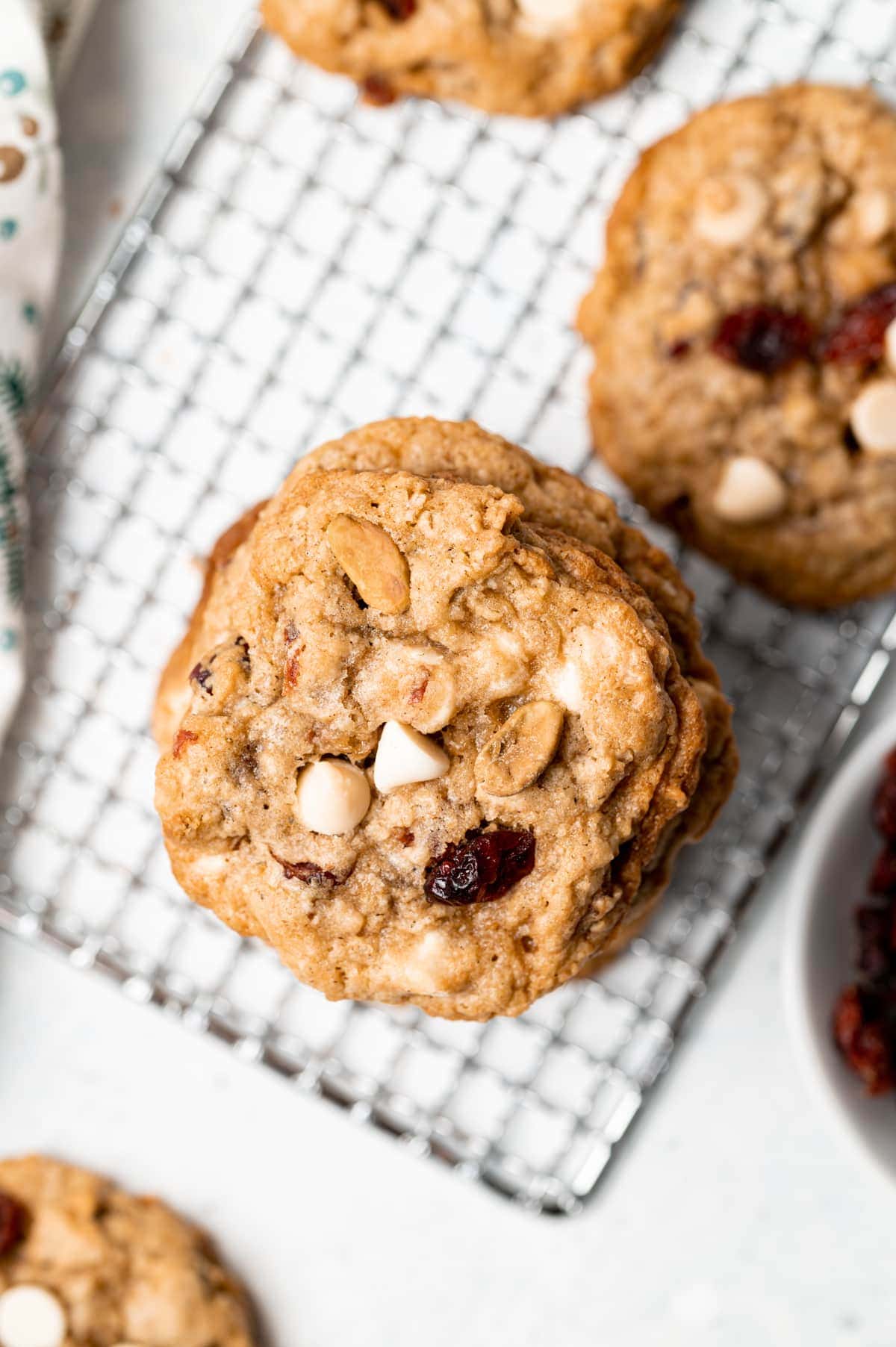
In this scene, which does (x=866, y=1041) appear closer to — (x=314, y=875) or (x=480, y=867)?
(x=480, y=867)

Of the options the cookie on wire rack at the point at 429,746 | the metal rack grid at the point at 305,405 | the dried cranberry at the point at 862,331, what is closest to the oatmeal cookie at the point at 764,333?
the dried cranberry at the point at 862,331

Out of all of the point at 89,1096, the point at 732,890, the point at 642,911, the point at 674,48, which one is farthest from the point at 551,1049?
the point at 674,48

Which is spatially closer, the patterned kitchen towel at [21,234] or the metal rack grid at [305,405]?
the patterned kitchen towel at [21,234]

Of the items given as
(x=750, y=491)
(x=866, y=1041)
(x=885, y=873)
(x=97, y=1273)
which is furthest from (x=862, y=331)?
(x=97, y=1273)

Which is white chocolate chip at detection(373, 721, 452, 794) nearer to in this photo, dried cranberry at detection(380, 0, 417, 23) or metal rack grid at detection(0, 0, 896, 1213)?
metal rack grid at detection(0, 0, 896, 1213)

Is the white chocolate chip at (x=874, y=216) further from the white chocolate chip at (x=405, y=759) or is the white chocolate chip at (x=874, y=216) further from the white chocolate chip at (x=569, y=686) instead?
the white chocolate chip at (x=405, y=759)

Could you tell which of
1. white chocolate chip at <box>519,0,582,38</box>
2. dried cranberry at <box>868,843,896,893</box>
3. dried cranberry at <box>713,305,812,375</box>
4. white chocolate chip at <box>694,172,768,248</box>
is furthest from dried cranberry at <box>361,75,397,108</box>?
dried cranberry at <box>868,843,896,893</box>

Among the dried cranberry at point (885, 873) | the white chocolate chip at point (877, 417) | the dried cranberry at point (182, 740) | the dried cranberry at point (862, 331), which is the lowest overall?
the dried cranberry at point (885, 873)

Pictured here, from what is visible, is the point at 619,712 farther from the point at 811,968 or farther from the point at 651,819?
the point at 811,968
